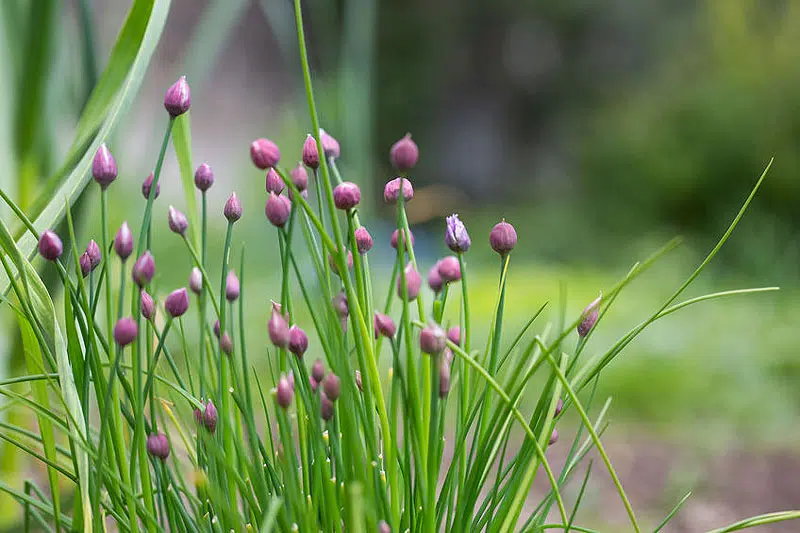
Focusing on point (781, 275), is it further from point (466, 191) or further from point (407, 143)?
point (466, 191)

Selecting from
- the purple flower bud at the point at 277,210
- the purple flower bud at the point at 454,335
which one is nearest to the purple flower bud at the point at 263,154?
the purple flower bud at the point at 277,210

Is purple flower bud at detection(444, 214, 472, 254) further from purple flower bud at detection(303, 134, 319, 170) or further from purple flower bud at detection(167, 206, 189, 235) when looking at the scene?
purple flower bud at detection(167, 206, 189, 235)

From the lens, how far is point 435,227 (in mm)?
8312

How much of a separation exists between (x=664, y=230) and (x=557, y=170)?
3.82 metres

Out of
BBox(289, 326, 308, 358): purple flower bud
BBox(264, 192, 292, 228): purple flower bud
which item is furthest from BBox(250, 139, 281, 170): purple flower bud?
BBox(289, 326, 308, 358): purple flower bud

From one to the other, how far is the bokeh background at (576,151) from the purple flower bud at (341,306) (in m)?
0.18

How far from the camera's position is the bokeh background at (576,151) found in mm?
1627

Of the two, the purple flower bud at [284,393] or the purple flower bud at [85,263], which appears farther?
the purple flower bud at [85,263]

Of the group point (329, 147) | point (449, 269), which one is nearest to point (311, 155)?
point (329, 147)

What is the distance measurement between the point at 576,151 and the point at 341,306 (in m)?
6.42

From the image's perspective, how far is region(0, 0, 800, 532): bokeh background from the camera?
1.63 metres

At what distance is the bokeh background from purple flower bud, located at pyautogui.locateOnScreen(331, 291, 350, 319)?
0.18 m

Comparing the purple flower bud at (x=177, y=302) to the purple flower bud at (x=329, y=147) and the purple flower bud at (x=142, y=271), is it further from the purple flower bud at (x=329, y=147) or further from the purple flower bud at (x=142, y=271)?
the purple flower bud at (x=329, y=147)

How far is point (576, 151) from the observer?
6773 mm
